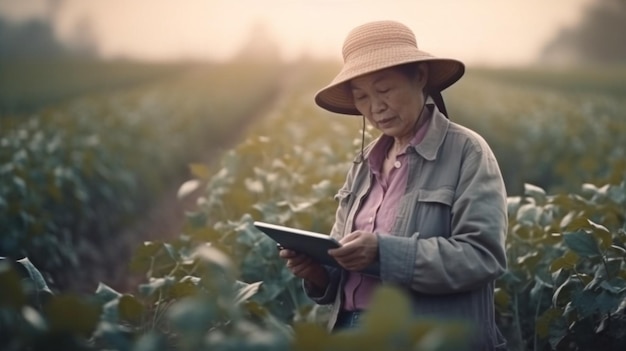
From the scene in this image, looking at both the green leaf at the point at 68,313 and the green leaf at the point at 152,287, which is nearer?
the green leaf at the point at 68,313

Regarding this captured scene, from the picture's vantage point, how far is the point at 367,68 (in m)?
2.34

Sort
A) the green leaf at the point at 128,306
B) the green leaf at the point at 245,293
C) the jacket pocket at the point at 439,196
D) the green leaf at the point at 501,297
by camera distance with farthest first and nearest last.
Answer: the green leaf at the point at 501,297, the jacket pocket at the point at 439,196, the green leaf at the point at 245,293, the green leaf at the point at 128,306

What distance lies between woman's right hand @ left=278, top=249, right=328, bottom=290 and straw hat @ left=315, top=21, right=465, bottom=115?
51cm

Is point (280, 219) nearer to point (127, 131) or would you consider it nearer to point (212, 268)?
point (212, 268)

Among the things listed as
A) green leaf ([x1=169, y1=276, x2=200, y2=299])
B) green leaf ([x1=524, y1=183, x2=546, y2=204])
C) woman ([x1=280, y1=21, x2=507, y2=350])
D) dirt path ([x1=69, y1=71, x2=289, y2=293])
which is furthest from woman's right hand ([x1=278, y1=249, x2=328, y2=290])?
dirt path ([x1=69, y1=71, x2=289, y2=293])

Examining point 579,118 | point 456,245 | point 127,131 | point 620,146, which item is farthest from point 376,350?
point 579,118

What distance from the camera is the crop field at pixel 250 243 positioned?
133 centimetres

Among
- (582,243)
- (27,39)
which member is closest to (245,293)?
(582,243)

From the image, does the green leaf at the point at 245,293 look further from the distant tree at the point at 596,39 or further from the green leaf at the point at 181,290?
the distant tree at the point at 596,39

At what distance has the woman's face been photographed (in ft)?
7.80

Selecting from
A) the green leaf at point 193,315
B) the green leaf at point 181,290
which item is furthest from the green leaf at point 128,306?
the green leaf at point 193,315

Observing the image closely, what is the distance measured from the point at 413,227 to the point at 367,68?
1.48ft

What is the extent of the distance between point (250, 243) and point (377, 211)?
117 centimetres

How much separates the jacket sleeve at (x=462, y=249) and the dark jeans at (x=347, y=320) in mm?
285
